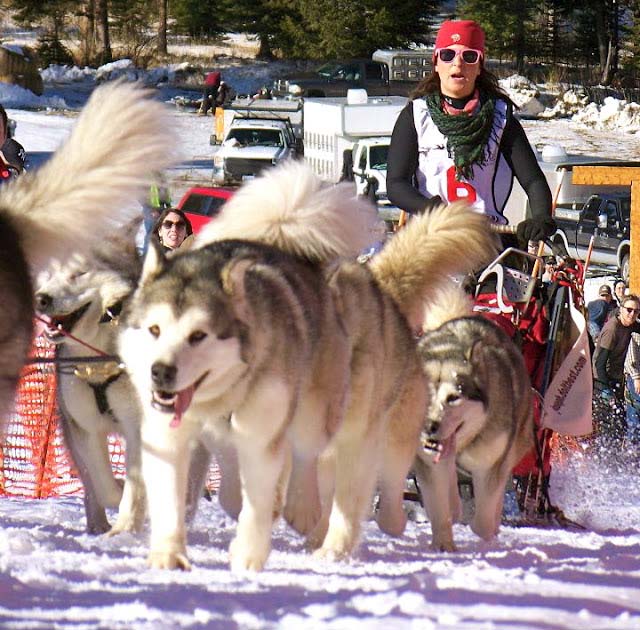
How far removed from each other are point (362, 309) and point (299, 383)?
63cm

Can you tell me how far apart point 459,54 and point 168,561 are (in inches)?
96.2

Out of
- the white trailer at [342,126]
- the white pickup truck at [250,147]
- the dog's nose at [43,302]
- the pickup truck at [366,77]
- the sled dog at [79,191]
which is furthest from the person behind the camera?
the pickup truck at [366,77]

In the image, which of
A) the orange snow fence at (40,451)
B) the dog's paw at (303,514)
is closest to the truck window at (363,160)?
the orange snow fence at (40,451)

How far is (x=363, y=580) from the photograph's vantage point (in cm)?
321

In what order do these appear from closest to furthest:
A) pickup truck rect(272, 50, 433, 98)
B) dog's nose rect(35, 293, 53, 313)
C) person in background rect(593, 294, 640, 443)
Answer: dog's nose rect(35, 293, 53, 313)
person in background rect(593, 294, 640, 443)
pickup truck rect(272, 50, 433, 98)

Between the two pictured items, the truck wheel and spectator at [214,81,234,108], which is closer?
the truck wheel

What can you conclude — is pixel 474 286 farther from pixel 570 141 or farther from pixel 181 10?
pixel 181 10

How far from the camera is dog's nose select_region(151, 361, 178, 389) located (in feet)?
10.3

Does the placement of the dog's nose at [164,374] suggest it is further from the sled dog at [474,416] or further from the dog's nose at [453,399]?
the dog's nose at [453,399]

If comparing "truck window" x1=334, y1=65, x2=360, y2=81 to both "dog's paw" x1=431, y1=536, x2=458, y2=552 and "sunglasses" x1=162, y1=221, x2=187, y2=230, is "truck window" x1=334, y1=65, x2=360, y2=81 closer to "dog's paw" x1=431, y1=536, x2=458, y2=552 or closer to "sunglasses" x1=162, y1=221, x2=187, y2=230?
"sunglasses" x1=162, y1=221, x2=187, y2=230

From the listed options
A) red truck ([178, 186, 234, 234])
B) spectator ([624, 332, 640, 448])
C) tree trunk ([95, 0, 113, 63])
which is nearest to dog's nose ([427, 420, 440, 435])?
spectator ([624, 332, 640, 448])

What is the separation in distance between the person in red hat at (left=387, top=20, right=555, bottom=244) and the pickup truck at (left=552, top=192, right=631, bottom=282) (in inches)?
402

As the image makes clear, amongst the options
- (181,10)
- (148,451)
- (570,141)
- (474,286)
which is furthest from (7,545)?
(181,10)

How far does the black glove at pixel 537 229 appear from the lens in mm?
4734
